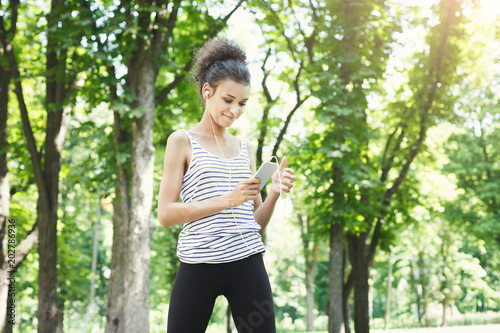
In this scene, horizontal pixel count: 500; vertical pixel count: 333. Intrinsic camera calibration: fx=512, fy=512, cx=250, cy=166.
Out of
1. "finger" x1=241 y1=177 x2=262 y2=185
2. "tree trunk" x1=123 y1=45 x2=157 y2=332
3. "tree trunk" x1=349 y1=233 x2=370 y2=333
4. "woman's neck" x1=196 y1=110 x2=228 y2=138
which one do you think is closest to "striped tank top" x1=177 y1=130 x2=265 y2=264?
"woman's neck" x1=196 y1=110 x2=228 y2=138

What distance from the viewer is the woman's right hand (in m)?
2.11

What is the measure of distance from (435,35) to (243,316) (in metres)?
11.7

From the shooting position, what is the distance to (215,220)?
227cm

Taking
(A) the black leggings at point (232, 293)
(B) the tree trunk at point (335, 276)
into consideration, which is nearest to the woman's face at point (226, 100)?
(A) the black leggings at point (232, 293)

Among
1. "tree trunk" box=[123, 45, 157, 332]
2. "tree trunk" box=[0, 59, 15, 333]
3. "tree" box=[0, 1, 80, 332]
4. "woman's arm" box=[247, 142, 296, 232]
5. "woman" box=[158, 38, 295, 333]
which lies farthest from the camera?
"tree trunk" box=[0, 59, 15, 333]

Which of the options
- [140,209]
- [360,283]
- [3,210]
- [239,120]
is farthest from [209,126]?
[360,283]

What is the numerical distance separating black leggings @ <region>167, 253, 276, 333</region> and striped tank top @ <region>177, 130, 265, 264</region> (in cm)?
5

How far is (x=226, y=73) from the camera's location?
7.74ft

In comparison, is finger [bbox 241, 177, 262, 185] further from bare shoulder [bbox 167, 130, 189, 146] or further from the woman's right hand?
bare shoulder [bbox 167, 130, 189, 146]

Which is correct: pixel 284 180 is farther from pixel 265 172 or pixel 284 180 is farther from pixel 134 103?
pixel 134 103

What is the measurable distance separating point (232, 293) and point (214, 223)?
324 millimetres

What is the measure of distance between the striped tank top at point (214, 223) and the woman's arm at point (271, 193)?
0.50ft

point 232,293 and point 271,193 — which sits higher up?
point 271,193

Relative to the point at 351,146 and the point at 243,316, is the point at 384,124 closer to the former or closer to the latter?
the point at 351,146
